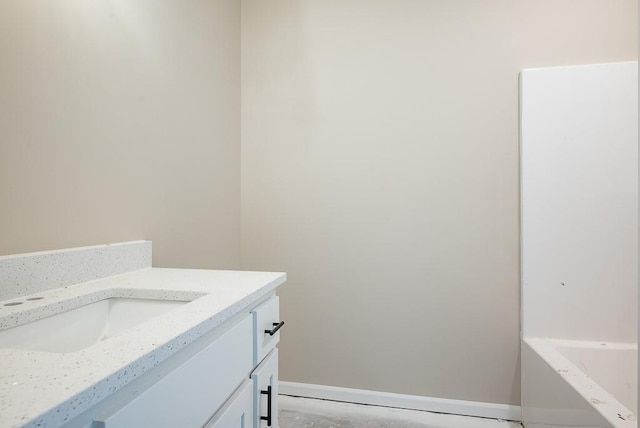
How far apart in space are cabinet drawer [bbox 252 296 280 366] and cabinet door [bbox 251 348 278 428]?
0.09 feet

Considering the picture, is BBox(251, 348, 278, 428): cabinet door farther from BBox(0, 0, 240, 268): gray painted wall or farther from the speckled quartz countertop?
BBox(0, 0, 240, 268): gray painted wall

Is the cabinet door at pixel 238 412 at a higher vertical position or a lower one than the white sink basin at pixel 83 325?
lower

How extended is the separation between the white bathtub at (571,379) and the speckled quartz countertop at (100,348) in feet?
3.85

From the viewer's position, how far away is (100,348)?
537 mm

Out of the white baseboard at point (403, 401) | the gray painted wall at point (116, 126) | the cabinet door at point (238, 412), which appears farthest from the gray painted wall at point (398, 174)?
the cabinet door at point (238, 412)

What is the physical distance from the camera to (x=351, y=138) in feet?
6.54

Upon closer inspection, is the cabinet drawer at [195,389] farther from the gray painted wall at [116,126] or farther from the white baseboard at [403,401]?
the white baseboard at [403,401]

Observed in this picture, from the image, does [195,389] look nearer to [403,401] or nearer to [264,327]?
[264,327]

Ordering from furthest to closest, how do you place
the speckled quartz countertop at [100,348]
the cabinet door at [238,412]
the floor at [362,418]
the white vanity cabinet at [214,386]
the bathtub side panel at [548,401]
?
the floor at [362,418]
the bathtub side panel at [548,401]
the cabinet door at [238,412]
the white vanity cabinet at [214,386]
the speckled quartz countertop at [100,348]

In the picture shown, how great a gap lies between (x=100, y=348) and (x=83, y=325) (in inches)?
17.3

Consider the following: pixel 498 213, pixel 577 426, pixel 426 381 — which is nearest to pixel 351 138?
pixel 498 213

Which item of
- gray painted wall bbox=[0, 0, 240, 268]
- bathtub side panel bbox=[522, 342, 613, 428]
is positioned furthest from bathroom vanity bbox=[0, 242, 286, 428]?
bathtub side panel bbox=[522, 342, 613, 428]

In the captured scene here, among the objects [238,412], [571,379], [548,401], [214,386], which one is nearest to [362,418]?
[548,401]

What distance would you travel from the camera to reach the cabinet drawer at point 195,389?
0.52 metres
